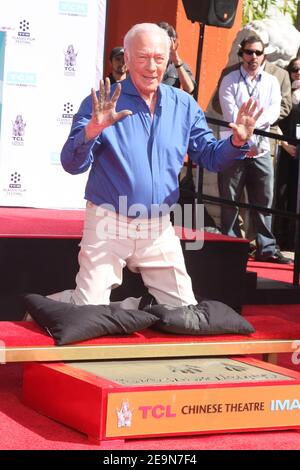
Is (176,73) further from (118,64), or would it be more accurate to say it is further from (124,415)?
(124,415)

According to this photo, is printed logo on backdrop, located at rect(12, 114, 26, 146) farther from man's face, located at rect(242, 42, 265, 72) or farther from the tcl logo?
the tcl logo

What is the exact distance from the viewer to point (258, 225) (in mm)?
8859

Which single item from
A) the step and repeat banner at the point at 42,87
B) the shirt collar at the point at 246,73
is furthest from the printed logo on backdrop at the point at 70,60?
the shirt collar at the point at 246,73

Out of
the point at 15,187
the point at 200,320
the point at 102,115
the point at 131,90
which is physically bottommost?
the point at 200,320

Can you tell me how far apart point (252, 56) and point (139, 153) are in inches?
145

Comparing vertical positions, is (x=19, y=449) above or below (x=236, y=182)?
below

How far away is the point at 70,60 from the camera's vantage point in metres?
8.41

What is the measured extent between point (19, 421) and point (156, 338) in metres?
0.79

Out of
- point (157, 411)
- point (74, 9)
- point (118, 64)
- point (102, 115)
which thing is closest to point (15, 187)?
point (118, 64)

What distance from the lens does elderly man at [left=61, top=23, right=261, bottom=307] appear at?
5.06 m

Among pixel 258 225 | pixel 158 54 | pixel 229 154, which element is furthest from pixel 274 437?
pixel 258 225

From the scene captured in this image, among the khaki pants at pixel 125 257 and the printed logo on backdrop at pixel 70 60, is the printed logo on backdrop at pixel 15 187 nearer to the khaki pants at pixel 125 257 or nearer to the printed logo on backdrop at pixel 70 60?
the printed logo on backdrop at pixel 70 60
